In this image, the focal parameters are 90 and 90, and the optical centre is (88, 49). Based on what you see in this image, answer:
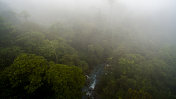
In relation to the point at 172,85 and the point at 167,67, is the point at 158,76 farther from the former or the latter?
the point at 167,67

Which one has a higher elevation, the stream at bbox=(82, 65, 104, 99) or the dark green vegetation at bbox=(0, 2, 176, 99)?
the dark green vegetation at bbox=(0, 2, 176, 99)

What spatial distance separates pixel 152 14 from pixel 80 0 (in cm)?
7244

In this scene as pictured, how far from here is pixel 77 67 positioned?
57.9ft

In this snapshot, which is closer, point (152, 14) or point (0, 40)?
point (0, 40)

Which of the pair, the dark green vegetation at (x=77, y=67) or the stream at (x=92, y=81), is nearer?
the dark green vegetation at (x=77, y=67)

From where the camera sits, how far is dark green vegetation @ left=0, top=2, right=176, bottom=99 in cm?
1298

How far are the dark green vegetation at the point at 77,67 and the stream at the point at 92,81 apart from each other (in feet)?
4.97

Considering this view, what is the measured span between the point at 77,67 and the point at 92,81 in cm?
1146

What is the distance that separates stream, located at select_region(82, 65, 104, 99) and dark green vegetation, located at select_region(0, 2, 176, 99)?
1513 millimetres

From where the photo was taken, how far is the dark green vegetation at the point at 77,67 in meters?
13.0

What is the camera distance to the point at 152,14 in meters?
78.7

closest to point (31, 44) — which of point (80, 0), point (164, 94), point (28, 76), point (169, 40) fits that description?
point (28, 76)

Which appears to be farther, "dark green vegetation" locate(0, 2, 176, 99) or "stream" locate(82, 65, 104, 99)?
"stream" locate(82, 65, 104, 99)

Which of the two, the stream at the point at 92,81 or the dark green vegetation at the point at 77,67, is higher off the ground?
the dark green vegetation at the point at 77,67
